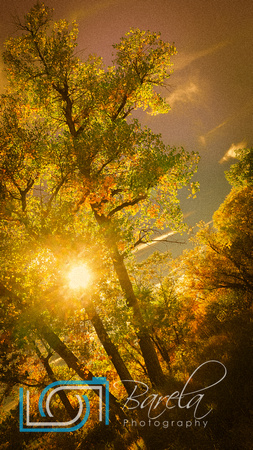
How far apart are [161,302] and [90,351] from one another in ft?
55.5

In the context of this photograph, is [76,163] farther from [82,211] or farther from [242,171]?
[242,171]

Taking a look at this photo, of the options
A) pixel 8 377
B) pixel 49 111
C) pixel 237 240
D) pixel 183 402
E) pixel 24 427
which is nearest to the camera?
pixel 183 402

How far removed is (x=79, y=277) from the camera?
8.62 metres

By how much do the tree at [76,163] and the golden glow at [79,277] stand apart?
0.46m

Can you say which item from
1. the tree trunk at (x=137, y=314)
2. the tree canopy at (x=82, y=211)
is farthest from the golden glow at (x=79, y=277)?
the tree trunk at (x=137, y=314)

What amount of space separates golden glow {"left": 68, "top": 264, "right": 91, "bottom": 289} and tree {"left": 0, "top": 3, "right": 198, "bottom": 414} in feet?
1.53

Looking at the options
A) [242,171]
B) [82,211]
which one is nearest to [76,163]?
[82,211]

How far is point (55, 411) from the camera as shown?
22.3 m

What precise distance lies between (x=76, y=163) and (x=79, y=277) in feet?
17.2

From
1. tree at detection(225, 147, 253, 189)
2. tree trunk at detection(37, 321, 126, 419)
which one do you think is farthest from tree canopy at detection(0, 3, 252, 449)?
tree at detection(225, 147, 253, 189)

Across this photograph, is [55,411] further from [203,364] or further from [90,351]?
[203,364]

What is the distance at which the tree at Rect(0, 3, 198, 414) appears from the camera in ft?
27.7

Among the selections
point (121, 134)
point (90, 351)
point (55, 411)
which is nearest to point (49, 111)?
point (121, 134)

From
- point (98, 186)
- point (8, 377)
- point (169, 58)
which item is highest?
point (169, 58)
